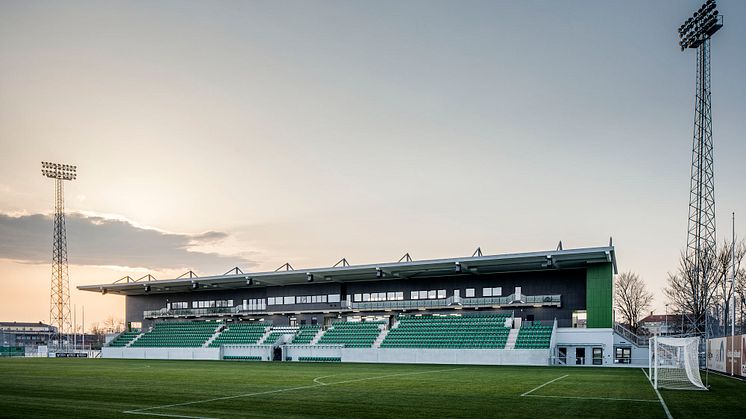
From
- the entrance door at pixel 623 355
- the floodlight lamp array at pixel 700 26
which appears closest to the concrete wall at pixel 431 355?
the entrance door at pixel 623 355

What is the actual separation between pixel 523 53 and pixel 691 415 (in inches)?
846

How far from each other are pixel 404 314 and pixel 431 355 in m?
12.4

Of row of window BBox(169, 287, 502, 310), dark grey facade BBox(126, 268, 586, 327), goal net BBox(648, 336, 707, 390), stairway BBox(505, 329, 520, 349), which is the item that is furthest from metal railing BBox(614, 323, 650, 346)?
goal net BBox(648, 336, 707, 390)

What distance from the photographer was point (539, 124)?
37.9 m

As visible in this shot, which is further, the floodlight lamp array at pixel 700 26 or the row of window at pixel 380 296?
the row of window at pixel 380 296

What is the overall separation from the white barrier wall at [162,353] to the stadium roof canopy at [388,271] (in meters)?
8.67

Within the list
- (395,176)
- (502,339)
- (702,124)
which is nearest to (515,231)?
(502,339)

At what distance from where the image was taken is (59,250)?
267 ft

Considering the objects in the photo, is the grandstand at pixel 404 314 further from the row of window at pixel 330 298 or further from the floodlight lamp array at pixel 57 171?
the floodlight lamp array at pixel 57 171

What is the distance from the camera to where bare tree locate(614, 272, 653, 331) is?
100375mm

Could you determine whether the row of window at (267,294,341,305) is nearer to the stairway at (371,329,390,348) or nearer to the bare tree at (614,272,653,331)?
the stairway at (371,329,390,348)

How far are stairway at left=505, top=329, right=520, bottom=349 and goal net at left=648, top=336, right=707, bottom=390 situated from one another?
1766cm

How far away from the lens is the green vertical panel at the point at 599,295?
177ft

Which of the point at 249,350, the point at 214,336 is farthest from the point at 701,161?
the point at 214,336
